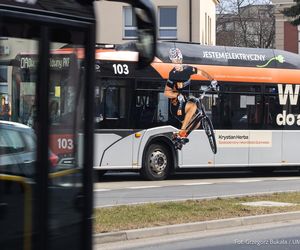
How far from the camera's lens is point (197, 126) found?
16.0 meters

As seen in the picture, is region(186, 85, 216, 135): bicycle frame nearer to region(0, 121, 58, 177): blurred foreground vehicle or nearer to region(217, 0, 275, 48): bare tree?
region(0, 121, 58, 177): blurred foreground vehicle

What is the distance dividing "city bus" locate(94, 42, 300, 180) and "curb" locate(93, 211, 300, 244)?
6001mm

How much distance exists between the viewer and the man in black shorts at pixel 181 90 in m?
15.6

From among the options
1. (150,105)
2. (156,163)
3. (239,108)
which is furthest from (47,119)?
(239,108)

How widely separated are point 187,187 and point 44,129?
11.4m

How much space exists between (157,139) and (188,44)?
2770 mm

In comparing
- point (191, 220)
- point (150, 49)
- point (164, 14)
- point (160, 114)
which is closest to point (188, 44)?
point (160, 114)

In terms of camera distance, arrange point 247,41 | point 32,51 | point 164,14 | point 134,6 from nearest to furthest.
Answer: point 32,51
point 134,6
point 164,14
point 247,41

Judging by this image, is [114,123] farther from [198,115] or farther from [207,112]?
[207,112]

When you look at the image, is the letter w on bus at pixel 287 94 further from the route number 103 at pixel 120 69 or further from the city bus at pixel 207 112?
the route number 103 at pixel 120 69

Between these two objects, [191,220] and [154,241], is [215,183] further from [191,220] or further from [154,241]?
[154,241]

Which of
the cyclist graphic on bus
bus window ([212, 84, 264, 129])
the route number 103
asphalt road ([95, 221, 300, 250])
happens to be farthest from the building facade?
asphalt road ([95, 221, 300, 250])

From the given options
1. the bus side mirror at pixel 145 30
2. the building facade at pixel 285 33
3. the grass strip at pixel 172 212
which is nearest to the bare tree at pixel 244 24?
the building facade at pixel 285 33

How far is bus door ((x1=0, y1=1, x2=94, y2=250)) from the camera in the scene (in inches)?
121
